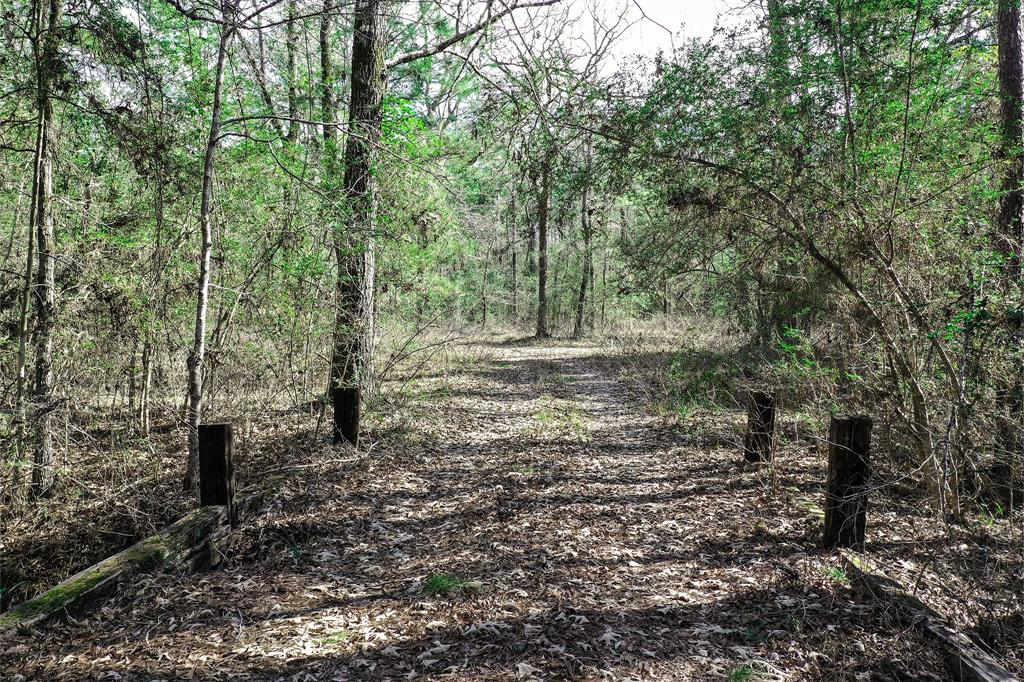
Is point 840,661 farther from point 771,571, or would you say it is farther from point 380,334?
point 380,334

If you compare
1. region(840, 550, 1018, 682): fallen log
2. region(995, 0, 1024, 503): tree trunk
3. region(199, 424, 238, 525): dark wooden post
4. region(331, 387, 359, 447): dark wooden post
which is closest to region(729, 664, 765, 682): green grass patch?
region(840, 550, 1018, 682): fallen log

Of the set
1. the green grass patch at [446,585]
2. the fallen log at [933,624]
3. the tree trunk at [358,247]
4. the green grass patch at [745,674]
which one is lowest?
the green grass patch at [745,674]

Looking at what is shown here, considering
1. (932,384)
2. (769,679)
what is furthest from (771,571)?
(932,384)

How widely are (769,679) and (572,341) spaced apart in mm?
20445

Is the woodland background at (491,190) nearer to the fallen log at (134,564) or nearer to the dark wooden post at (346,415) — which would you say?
Result: the dark wooden post at (346,415)

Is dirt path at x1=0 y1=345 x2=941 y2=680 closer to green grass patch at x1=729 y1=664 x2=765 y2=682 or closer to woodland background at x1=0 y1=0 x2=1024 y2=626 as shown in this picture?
green grass patch at x1=729 y1=664 x2=765 y2=682

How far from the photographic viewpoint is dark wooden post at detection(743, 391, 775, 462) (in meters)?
6.55

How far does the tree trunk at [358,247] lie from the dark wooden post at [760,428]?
15.8 feet

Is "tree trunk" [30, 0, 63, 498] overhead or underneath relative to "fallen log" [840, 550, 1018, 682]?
overhead

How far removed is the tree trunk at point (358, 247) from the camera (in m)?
6.94

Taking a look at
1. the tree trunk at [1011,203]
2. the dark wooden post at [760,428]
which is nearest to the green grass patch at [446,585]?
the dark wooden post at [760,428]

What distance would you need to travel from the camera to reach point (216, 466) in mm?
4684

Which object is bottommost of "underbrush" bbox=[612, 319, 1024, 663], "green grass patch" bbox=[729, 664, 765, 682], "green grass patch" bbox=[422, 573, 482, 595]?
"green grass patch" bbox=[729, 664, 765, 682]

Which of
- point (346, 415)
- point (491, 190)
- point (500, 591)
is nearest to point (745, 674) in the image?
point (500, 591)
